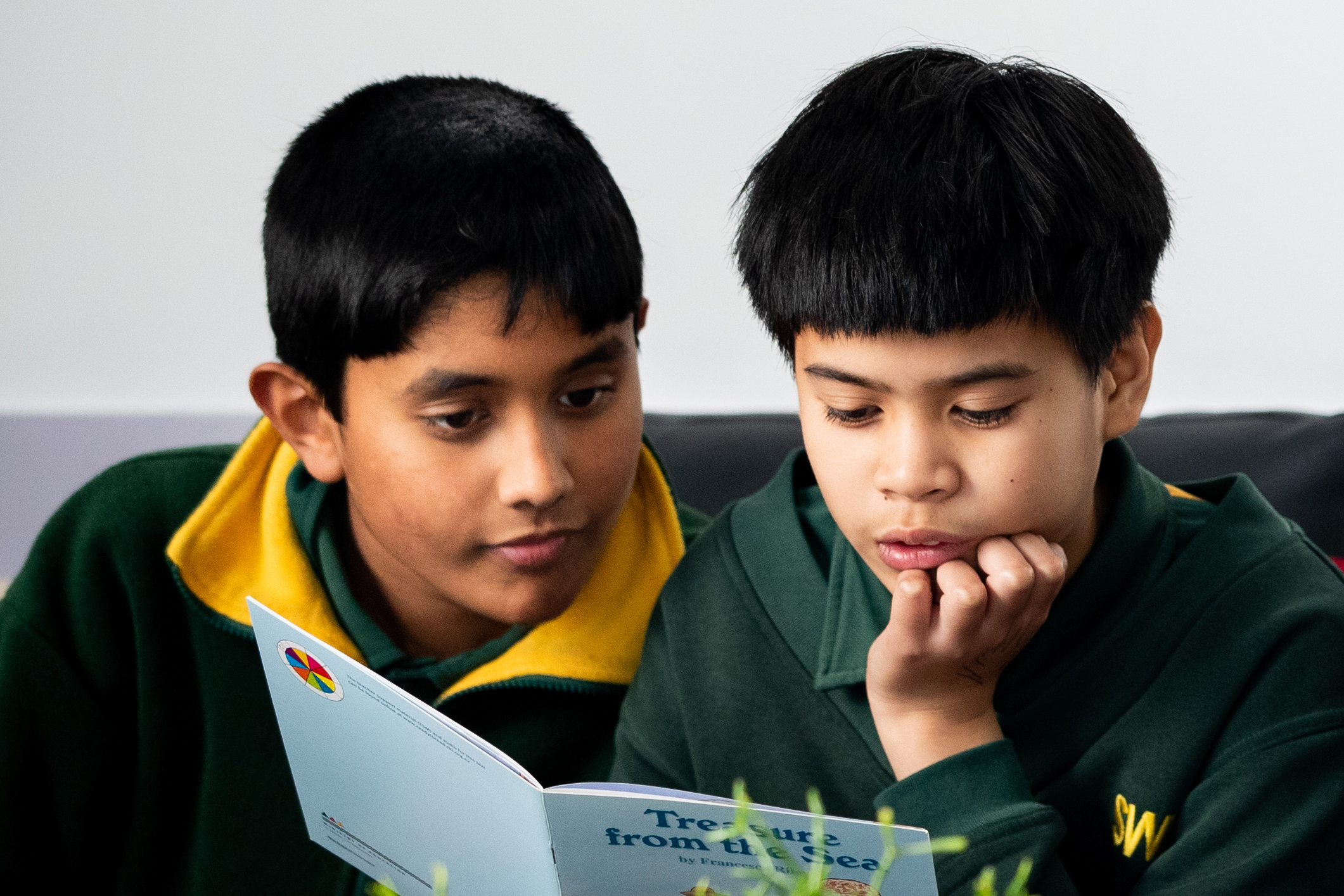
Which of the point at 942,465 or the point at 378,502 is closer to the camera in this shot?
the point at 942,465

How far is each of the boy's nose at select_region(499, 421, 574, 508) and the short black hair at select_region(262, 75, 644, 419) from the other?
85 mm

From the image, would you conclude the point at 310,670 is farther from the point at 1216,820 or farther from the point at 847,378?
the point at 1216,820

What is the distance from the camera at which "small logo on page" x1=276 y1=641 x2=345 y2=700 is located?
831 mm

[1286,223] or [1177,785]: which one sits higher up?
[1286,223]

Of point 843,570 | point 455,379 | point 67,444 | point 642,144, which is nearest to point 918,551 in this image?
point 843,570

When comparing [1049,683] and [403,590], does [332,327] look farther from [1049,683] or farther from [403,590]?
[1049,683]

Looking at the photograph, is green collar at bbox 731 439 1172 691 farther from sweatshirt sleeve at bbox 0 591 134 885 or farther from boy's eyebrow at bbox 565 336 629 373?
sweatshirt sleeve at bbox 0 591 134 885

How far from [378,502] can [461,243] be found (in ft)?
0.74

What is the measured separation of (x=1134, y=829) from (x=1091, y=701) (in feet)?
0.30

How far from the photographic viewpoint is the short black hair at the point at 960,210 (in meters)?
0.82

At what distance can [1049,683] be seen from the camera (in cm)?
94

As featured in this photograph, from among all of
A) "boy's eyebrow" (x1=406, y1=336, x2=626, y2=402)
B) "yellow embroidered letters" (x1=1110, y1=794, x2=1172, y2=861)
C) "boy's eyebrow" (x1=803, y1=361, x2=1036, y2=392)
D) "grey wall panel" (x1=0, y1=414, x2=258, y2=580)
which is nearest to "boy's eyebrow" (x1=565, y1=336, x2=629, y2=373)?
"boy's eyebrow" (x1=406, y1=336, x2=626, y2=402)

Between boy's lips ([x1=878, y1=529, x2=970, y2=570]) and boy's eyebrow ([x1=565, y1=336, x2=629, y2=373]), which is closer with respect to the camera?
boy's lips ([x1=878, y1=529, x2=970, y2=570])

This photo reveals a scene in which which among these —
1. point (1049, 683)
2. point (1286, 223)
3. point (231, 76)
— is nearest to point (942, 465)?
point (1049, 683)
